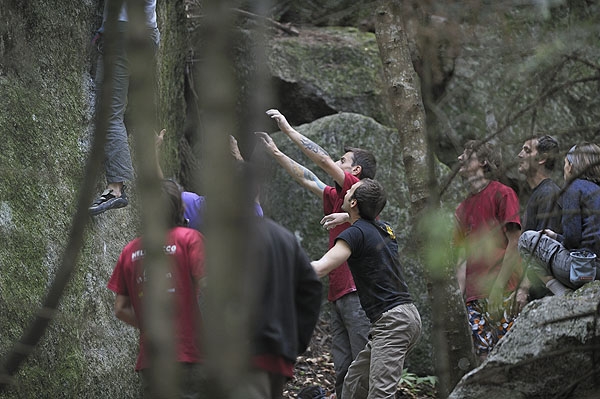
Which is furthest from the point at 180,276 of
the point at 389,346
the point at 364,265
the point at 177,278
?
the point at 389,346

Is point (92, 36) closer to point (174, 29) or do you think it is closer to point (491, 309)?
point (174, 29)

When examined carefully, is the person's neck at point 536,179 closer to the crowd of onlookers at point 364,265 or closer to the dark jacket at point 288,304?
the crowd of onlookers at point 364,265

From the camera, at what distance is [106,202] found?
6.37 m

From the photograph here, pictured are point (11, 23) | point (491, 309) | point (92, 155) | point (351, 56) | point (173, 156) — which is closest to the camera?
point (92, 155)

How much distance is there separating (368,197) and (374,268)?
1.55 ft

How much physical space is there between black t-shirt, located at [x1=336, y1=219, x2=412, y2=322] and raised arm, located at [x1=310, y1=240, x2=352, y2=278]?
1.8 inches

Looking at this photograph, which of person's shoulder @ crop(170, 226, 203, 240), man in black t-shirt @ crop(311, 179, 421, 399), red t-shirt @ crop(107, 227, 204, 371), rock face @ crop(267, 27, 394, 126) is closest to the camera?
red t-shirt @ crop(107, 227, 204, 371)

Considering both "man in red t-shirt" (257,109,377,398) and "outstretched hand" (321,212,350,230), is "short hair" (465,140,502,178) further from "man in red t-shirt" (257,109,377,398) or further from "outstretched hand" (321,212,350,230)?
"man in red t-shirt" (257,109,377,398)

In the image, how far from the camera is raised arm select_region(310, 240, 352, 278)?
4953 mm

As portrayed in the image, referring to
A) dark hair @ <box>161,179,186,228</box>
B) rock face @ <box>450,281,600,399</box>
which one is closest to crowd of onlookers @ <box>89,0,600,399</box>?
dark hair @ <box>161,179,186,228</box>

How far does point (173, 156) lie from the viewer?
28.6 ft

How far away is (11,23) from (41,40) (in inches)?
11.5

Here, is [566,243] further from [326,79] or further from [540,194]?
[326,79]

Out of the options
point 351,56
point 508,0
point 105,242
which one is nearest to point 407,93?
point 508,0
